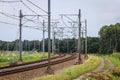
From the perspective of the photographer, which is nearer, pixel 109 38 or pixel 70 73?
pixel 70 73

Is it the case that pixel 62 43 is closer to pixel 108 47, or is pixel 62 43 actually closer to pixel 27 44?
pixel 108 47

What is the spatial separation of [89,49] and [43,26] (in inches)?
3467

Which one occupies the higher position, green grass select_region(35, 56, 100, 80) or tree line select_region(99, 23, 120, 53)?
tree line select_region(99, 23, 120, 53)

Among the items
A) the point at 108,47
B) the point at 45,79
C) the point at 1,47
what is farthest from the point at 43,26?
the point at 1,47

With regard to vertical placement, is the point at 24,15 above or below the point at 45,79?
above

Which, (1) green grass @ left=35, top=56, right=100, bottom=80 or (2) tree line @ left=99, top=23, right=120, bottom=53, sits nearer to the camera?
(1) green grass @ left=35, top=56, right=100, bottom=80

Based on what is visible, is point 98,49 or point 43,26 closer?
point 43,26

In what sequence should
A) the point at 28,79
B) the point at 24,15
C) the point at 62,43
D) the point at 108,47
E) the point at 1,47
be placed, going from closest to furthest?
1. the point at 28,79
2. the point at 24,15
3. the point at 108,47
4. the point at 62,43
5. the point at 1,47

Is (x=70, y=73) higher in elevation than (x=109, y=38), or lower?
lower

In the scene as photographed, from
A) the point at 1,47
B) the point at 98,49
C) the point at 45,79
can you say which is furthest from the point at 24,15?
the point at 1,47

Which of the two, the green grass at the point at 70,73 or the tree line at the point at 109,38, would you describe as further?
the tree line at the point at 109,38

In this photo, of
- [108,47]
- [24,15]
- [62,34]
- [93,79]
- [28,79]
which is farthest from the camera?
[108,47]

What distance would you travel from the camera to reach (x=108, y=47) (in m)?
146

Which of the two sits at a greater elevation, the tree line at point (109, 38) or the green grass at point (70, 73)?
the tree line at point (109, 38)
